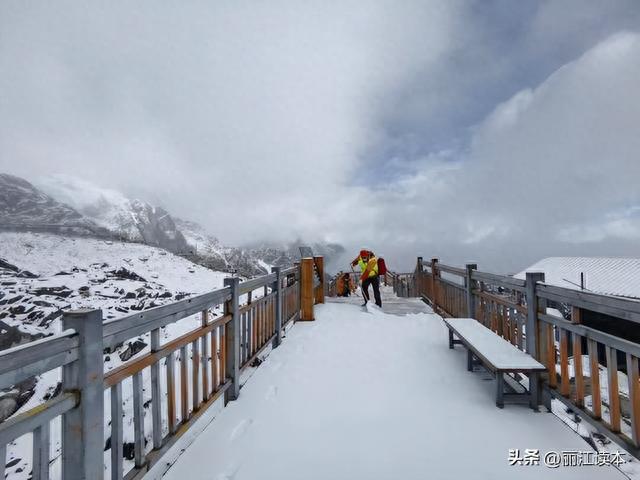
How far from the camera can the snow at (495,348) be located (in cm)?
343

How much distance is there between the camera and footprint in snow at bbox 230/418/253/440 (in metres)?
3.06

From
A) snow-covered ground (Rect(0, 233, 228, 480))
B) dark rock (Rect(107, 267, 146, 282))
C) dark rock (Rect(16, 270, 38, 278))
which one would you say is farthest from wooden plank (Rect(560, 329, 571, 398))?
dark rock (Rect(16, 270, 38, 278))

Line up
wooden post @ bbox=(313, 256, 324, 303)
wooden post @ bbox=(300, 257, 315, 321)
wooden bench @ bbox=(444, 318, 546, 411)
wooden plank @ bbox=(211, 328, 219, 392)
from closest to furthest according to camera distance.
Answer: wooden plank @ bbox=(211, 328, 219, 392), wooden bench @ bbox=(444, 318, 546, 411), wooden post @ bbox=(300, 257, 315, 321), wooden post @ bbox=(313, 256, 324, 303)

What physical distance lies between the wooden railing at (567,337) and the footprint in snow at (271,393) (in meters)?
2.95

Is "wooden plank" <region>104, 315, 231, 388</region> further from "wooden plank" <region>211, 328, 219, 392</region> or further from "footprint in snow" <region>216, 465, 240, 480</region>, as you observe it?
"footprint in snow" <region>216, 465, 240, 480</region>

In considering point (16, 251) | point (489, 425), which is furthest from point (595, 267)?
point (16, 251)

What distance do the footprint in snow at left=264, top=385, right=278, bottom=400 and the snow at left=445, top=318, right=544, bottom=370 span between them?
2.44 metres

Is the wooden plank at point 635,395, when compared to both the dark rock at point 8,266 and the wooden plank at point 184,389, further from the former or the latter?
the dark rock at point 8,266

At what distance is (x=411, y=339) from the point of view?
241 inches

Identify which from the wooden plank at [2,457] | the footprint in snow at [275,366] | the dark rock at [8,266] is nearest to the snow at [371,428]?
the footprint in snow at [275,366]

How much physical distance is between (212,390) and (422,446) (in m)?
2.07

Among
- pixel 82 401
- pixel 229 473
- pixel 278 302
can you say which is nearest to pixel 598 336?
pixel 229 473

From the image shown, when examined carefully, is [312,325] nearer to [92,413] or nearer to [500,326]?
[500,326]

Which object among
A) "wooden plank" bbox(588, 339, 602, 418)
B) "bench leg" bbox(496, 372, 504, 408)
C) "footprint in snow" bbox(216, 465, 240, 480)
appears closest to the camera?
"footprint in snow" bbox(216, 465, 240, 480)
